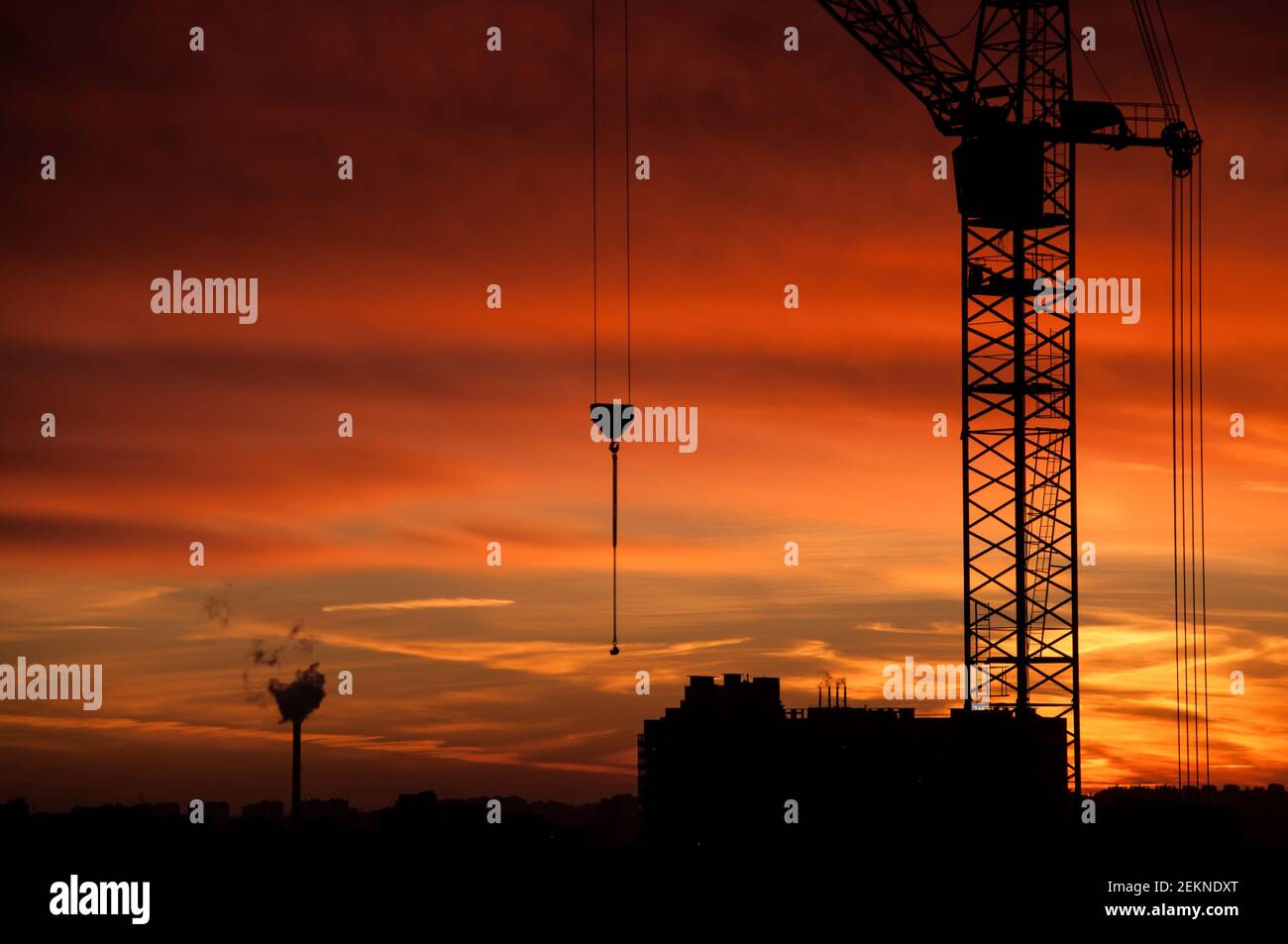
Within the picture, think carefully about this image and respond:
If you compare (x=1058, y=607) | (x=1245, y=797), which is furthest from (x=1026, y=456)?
(x=1245, y=797)

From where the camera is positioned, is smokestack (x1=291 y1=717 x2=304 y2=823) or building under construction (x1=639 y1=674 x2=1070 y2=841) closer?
building under construction (x1=639 y1=674 x2=1070 y2=841)

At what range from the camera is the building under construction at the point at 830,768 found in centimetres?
6259

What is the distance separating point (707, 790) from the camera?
106125mm

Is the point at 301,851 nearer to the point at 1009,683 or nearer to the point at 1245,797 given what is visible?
the point at 1009,683

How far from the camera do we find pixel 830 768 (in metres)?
96.8

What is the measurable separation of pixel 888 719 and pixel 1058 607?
4080 cm

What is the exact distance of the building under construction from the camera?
6259 cm

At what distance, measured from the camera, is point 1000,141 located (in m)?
57.6

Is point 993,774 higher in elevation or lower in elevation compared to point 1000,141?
lower

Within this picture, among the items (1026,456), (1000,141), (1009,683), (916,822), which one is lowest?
(916,822)

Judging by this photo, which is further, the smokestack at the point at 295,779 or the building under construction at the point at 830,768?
the smokestack at the point at 295,779
